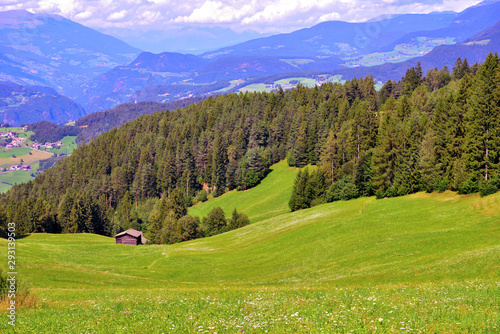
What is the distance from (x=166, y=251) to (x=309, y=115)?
319ft

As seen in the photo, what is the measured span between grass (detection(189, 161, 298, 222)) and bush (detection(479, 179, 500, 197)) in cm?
5275

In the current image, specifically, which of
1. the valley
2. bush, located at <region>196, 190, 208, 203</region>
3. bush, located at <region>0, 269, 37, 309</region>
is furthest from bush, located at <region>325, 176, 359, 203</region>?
bush, located at <region>0, 269, 37, 309</region>

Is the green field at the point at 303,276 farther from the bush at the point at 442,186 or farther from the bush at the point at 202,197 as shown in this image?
the bush at the point at 202,197

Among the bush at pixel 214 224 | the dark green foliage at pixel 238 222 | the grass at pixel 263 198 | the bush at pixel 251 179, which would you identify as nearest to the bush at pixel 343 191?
the grass at pixel 263 198

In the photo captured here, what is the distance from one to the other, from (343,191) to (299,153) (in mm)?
55658

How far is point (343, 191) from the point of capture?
265 ft

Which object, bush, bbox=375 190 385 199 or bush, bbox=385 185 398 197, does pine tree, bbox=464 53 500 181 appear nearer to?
bush, bbox=385 185 398 197

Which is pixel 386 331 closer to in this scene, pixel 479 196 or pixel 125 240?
pixel 479 196

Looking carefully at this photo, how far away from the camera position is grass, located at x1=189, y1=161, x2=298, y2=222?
360ft

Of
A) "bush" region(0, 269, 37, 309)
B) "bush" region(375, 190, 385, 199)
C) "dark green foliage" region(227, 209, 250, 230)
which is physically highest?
"bush" region(0, 269, 37, 309)

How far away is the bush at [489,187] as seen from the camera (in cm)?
5213

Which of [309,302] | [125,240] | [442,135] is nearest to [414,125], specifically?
[442,135]

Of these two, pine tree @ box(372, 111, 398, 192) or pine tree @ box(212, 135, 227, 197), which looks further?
pine tree @ box(212, 135, 227, 197)

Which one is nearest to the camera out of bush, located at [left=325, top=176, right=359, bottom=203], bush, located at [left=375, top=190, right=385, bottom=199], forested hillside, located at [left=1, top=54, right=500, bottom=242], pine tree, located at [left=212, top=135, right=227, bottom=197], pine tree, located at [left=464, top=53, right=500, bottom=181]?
pine tree, located at [left=464, top=53, right=500, bottom=181]
